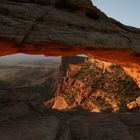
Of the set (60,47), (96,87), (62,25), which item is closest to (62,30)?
(62,25)

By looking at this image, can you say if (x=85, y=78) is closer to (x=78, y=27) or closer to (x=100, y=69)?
(x=100, y=69)

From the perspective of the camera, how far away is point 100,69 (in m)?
45.9

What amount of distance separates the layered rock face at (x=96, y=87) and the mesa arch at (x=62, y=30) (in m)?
16.1

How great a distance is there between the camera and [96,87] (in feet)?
137

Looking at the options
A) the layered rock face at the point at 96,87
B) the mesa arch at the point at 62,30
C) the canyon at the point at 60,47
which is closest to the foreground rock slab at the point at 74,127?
the canyon at the point at 60,47

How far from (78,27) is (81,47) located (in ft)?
4.95

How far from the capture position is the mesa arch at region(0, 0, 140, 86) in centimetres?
1619

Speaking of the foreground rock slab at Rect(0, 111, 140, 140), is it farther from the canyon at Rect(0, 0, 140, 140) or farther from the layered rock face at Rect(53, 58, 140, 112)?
the layered rock face at Rect(53, 58, 140, 112)

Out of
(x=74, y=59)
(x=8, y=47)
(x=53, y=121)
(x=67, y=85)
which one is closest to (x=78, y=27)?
(x=8, y=47)

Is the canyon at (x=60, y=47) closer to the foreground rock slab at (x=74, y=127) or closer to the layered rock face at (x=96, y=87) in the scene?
the foreground rock slab at (x=74, y=127)

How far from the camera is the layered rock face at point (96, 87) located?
38.3 meters

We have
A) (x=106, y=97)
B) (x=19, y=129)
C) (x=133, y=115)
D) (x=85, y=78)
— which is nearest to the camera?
(x=19, y=129)

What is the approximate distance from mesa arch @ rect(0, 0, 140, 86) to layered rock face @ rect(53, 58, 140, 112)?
16.1 meters

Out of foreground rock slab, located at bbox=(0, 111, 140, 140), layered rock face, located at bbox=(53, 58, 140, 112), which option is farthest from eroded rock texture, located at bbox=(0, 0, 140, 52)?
layered rock face, located at bbox=(53, 58, 140, 112)
